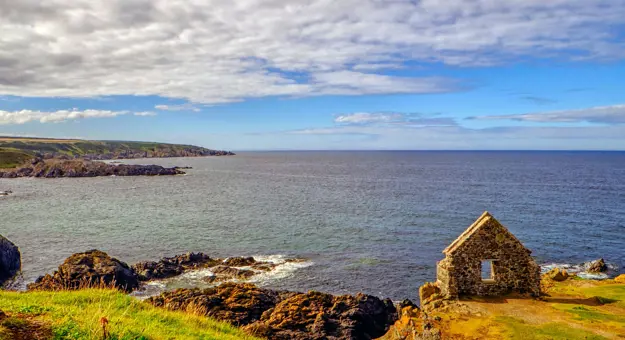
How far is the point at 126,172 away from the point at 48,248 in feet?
415

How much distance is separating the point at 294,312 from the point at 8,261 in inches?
1351

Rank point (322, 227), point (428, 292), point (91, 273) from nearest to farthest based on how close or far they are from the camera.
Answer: point (428, 292)
point (91, 273)
point (322, 227)

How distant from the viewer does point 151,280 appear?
41250mm

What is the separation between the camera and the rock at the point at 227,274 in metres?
41.6

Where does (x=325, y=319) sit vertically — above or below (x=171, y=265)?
above

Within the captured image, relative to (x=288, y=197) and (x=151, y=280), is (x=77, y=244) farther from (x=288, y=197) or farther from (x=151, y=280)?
(x=288, y=197)

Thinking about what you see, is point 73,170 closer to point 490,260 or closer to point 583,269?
point 583,269

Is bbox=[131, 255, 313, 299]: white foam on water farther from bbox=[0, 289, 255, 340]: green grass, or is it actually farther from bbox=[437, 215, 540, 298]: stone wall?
bbox=[0, 289, 255, 340]: green grass

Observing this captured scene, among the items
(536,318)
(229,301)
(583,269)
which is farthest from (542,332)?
(583,269)

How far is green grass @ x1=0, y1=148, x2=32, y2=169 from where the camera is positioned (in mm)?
176375

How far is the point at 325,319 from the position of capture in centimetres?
2556

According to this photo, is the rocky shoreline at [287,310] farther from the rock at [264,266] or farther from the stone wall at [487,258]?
the rock at [264,266]

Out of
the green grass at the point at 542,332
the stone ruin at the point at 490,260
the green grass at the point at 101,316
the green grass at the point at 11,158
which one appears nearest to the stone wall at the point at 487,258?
the stone ruin at the point at 490,260

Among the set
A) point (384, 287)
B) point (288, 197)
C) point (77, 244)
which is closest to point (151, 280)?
point (77, 244)
